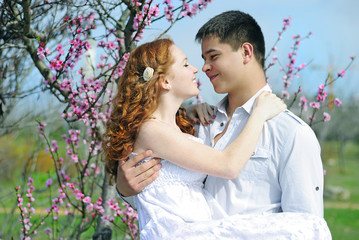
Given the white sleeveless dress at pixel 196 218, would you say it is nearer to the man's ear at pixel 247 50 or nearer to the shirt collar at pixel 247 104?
the shirt collar at pixel 247 104

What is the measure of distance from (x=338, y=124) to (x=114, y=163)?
22853mm

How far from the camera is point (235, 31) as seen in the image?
8.04 ft

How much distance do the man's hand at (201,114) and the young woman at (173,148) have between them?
0.10 meters

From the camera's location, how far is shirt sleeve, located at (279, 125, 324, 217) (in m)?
2.05

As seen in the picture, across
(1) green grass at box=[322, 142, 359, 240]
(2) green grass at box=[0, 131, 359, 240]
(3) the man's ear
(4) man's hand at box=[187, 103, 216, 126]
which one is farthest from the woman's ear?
(1) green grass at box=[322, 142, 359, 240]

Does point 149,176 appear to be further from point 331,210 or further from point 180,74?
point 331,210

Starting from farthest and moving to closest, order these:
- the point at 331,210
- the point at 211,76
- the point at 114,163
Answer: the point at 331,210 → the point at 114,163 → the point at 211,76

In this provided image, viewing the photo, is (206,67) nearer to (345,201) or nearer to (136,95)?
(136,95)

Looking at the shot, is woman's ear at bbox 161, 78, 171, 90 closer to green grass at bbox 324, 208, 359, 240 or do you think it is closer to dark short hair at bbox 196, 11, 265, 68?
dark short hair at bbox 196, 11, 265, 68

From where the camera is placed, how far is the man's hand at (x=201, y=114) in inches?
101

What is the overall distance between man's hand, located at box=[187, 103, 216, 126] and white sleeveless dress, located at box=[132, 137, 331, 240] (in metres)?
0.36

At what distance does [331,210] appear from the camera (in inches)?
556

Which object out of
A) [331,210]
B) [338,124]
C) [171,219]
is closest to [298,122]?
[171,219]

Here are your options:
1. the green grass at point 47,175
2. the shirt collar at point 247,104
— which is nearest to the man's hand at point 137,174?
the shirt collar at point 247,104
